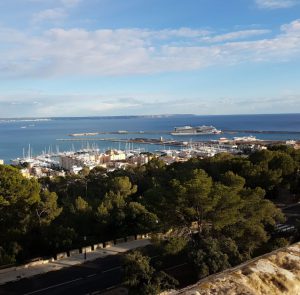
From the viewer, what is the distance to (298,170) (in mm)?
26938

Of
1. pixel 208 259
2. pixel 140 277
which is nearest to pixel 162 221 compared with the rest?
pixel 208 259

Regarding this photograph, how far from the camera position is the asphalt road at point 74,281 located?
45.6 feet

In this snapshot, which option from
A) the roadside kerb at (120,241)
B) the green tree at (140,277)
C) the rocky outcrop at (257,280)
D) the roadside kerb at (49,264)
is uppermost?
the rocky outcrop at (257,280)

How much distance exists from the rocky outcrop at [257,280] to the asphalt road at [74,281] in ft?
33.5

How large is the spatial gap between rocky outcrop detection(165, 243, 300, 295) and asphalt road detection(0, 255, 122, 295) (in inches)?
402

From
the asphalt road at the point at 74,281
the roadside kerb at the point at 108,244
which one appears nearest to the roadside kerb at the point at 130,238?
the roadside kerb at the point at 108,244

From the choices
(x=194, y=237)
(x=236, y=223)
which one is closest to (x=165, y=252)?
(x=194, y=237)

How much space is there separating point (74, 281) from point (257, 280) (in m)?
12.0

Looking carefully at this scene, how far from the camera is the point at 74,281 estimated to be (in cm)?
1469

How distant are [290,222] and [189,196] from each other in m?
8.74

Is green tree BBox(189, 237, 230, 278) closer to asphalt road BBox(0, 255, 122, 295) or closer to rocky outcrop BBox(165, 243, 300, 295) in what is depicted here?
asphalt road BBox(0, 255, 122, 295)

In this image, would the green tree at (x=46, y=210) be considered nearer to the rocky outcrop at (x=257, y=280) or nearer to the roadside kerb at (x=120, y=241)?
the roadside kerb at (x=120, y=241)

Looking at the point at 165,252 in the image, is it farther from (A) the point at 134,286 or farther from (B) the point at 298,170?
(B) the point at 298,170

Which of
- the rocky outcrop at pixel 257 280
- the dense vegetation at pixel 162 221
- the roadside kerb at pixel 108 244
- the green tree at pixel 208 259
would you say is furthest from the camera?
the roadside kerb at pixel 108 244
